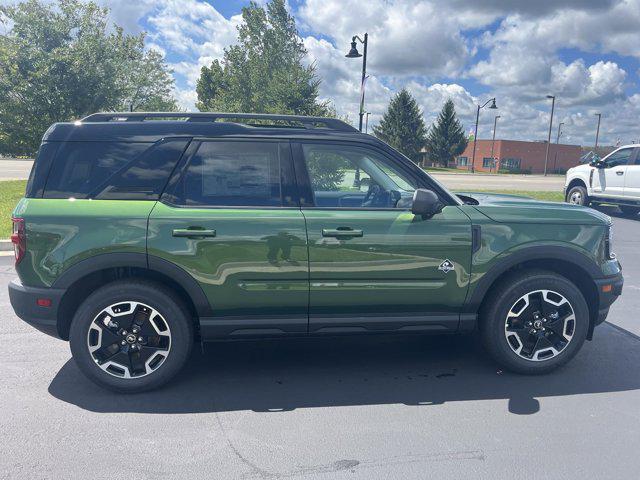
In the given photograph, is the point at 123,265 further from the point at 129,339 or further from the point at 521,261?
the point at 521,261

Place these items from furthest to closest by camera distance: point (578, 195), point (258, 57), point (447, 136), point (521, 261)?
point (447, 136) < point (258, 57) < point (578, 195) < point (521, 261)

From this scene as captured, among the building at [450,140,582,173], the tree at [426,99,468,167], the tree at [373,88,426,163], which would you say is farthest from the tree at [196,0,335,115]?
the building at [450,140,582,173]

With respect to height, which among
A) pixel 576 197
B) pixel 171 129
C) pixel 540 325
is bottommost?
pixel 540 325

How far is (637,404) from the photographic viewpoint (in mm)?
3332

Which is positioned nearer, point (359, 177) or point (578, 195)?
point (359, 177)

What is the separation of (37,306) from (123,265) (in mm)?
635

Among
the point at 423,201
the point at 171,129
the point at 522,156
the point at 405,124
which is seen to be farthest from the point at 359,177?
the point at 522,156

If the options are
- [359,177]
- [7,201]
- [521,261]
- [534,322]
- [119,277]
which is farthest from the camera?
[7,201]

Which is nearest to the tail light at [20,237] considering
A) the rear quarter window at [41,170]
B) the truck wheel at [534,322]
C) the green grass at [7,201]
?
the rear quarter window at [41,170]

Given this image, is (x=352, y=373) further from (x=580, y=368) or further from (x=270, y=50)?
(x=270, y=50)

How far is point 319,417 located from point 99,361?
1.55 meters

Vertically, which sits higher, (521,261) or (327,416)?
(521,261)

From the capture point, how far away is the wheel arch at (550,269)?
139 inches

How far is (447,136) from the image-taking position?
61094mm
